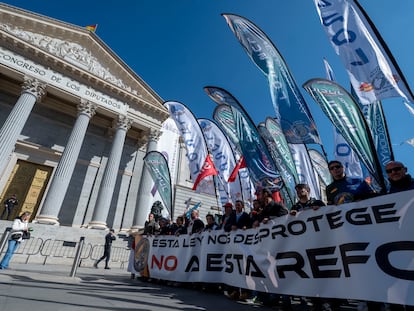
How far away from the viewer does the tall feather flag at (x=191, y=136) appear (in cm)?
966

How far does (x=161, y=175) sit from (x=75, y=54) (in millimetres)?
14854

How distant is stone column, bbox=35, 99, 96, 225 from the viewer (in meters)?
12.7

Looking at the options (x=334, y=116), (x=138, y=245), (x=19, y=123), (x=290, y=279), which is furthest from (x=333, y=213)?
(x=19, y=123)

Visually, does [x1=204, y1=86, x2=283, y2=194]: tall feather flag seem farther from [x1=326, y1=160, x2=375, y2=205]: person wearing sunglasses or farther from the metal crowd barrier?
the metal crowd barrier

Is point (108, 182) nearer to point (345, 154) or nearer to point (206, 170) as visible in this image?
point (206, 170)

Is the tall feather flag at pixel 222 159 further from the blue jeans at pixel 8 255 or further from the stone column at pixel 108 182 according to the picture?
the stone column at pixel 108 182

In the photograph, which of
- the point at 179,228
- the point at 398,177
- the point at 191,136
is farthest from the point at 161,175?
the point at 398,177

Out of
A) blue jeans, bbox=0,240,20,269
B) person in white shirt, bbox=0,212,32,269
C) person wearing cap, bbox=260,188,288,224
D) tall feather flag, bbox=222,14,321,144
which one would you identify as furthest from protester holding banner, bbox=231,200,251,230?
blue jeans, bbox=0,240,20,269

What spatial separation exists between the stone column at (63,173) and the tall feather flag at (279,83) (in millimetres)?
12720

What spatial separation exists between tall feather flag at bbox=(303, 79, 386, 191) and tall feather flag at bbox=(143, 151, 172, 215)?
630 centimetres

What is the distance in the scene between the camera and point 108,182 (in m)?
15.7

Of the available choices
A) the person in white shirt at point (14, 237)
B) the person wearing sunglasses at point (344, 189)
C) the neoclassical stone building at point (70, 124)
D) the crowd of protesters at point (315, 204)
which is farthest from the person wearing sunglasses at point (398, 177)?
the neoclassical stone building at point (70, 124)

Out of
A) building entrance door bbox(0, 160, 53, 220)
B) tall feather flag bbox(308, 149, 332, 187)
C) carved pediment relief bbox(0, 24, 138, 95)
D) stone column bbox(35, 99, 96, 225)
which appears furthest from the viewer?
carved pediment relief bbox(0, 24, 138, 95)

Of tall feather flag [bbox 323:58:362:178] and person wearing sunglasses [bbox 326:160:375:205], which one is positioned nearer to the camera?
person wearing sunglasses [bbox 326:160:375:205]
